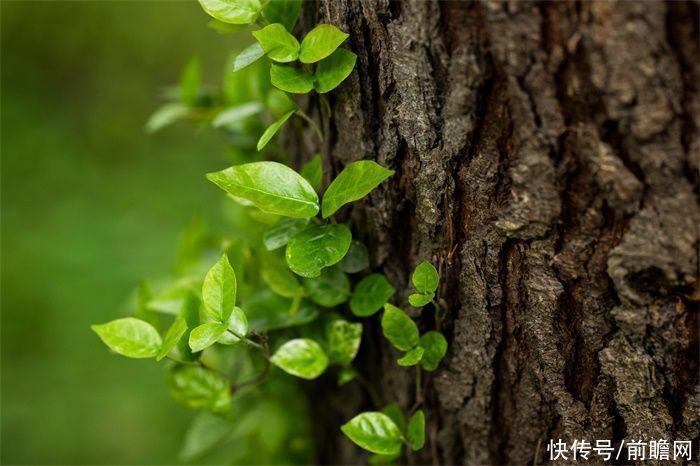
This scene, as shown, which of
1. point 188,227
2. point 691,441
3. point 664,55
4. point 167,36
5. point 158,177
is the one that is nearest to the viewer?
point 664,55

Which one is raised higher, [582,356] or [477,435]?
[582,356]

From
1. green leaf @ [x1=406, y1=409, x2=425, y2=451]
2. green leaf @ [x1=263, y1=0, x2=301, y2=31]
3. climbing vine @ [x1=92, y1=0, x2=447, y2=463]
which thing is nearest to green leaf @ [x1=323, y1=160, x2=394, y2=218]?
climbing vine @ [x1=92, y1=0, x2=447, y2=463]

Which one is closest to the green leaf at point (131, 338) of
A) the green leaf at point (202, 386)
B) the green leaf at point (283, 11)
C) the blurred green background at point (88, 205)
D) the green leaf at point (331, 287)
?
the green leaf at point (202, 386)

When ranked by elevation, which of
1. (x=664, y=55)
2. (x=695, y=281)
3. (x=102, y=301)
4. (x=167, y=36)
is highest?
(x=167, y=36)

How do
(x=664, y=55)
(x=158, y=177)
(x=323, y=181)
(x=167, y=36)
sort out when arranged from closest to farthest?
(x=664, y=55) < (x=323, y=181) < (x=158, y=177) < (x=167, y=36)

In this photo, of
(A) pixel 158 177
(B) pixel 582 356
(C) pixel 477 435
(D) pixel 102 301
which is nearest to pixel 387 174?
(B) pixel 582 356

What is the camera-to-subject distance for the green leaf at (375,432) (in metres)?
0.81

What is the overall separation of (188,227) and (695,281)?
87 centimetres

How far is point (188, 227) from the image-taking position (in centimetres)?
116

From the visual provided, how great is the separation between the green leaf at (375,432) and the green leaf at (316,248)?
23cm

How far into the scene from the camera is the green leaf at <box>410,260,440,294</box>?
0.75 metres

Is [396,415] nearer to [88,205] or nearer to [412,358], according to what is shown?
[412,358]

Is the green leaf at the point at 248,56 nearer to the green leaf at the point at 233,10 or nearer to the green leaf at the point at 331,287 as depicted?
the green leaf at the point at 233,10

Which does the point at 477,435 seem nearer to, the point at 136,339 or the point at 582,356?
the point at 582,356
